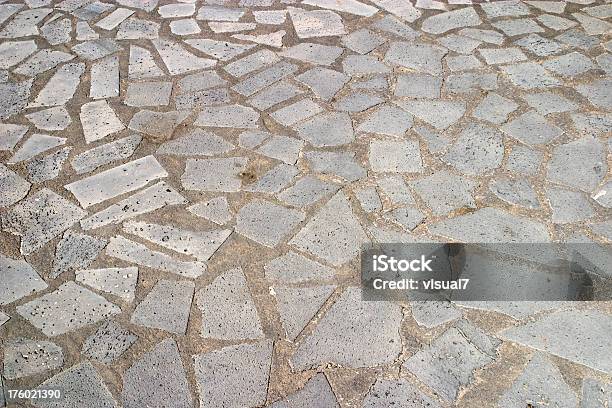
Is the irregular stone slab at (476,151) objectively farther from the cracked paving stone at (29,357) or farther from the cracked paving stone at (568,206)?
the cracked paving stone at (29,357)

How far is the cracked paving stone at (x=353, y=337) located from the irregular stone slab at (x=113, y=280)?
0.94 meters

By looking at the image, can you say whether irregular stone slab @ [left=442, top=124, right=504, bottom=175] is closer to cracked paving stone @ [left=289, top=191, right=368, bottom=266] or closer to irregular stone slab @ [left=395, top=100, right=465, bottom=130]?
irregular stone slab @ [left=395, top=100, right=465, bottom=130]

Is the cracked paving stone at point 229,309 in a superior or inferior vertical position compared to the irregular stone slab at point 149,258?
inferior

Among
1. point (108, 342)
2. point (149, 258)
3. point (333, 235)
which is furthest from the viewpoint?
point (333, 235)

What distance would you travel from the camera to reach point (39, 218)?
3707 mm

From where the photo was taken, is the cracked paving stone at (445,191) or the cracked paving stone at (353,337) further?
the cracked paving stone at (445,191)

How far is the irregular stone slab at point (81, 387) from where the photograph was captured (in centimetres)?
277

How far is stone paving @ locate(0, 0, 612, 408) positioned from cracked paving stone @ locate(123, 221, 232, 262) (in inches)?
0.5

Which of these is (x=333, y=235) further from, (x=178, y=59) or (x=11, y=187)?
(x=178, y=59)

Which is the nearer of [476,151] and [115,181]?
[115,181]

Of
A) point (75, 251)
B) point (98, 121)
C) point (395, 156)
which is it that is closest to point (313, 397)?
point (75, 251)

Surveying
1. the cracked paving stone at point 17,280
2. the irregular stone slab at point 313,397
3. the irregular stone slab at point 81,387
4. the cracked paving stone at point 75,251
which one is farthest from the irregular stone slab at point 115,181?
the irregular stone slab at point 313,397

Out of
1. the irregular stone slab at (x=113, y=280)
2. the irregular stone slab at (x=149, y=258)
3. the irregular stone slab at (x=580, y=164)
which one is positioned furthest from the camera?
the irregular stone slab at (x=580, y=164)

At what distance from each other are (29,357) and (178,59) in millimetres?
2915
